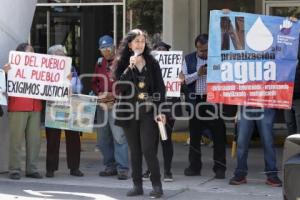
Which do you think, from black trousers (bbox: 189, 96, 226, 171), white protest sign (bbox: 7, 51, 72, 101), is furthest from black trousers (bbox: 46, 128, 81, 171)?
black trousers (bbox: 189, 96, 226, 171)

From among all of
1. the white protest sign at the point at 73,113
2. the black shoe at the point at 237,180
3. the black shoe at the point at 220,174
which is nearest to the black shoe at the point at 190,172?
the black shoe at the point at 220,174

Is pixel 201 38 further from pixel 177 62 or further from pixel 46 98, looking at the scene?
pixel 46 98

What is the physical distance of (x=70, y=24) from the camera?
50.2 ft

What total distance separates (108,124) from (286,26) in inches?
109

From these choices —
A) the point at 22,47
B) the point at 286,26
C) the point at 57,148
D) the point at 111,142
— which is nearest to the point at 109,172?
the point at 111,142

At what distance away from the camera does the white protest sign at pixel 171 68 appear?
30.2 feet

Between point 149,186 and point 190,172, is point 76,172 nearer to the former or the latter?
point 149,186

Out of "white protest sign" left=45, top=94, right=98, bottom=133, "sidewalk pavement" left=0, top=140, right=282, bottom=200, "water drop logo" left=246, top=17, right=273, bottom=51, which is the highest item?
"water drop logo" left=246, top=17, right=273, bottom=51

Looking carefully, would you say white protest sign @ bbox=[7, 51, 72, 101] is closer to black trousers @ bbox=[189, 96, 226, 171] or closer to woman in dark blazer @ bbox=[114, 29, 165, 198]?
woman in dark blazer @ bbox=[114, 29, 165, 198]

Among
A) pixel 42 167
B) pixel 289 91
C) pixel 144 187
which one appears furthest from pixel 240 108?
pixel 42 167

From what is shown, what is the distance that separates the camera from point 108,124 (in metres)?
9.52

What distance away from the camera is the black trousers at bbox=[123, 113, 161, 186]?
7895mm

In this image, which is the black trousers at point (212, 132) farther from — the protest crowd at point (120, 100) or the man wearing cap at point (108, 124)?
the man wearing cap at point (108, 124)

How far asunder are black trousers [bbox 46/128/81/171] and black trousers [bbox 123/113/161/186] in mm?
1743
